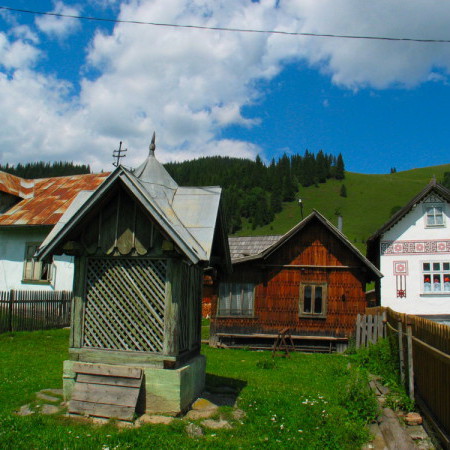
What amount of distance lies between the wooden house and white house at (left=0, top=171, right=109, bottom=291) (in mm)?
7351

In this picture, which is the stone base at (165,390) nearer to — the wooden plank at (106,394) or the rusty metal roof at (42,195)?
the wooden plank at (106,394)

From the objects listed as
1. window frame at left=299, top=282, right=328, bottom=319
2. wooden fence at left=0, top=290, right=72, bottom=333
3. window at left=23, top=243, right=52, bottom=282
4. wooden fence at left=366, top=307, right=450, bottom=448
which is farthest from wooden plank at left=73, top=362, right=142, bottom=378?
window at left=23, top=243, right=52, bottom=282

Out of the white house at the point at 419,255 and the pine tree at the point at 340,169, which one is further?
the pine tree at the point at 340,169

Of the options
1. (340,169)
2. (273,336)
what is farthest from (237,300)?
(340,169)

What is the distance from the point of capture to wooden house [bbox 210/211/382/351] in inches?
718

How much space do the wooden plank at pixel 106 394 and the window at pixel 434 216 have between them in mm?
20565

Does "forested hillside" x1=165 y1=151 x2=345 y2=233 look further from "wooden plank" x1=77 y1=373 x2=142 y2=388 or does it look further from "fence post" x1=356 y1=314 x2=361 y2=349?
"wooden plank" x1=77 y1=373 x2=142 y2=388

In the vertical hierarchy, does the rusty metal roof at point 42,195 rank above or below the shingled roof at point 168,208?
above

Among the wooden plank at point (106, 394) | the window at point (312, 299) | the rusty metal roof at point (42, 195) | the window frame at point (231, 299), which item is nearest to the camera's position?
the wooden plank at point (106, 394)

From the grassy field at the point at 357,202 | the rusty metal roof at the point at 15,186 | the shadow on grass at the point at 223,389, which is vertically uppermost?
the grassy field at the point at 357,202

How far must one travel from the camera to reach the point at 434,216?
76.2ft

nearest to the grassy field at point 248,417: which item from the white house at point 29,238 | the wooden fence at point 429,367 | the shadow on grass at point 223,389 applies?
the shadow on grass at point 223,389

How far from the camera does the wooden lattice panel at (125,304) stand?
740 cm

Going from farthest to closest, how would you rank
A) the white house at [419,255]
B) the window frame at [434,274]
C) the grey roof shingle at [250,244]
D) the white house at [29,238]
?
the grey roof shingle at [250,244]
the white house at [419,255]
the window frame at [434,274]
the white house at [29,238]
